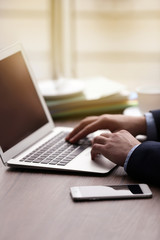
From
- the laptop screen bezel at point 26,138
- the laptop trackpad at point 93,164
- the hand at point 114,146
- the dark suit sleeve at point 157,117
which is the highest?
the laptop screen bezel at point 26,138

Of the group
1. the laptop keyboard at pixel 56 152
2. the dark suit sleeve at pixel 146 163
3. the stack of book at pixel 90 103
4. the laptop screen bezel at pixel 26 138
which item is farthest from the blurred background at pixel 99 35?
the dark suit sleeve at pixel 146 163

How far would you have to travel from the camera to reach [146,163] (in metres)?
0.97

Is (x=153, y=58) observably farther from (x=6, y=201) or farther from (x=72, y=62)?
(x=6, y=201)

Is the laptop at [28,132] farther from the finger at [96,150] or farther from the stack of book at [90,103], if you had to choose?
the stack of book at [90,103]

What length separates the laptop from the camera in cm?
104

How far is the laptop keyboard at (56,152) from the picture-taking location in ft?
3.47

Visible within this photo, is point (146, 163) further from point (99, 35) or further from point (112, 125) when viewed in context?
point (99, 35)

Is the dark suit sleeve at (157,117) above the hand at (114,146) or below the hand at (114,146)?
below

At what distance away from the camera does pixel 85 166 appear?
40.2 inches

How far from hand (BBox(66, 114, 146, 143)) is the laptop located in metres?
0.04

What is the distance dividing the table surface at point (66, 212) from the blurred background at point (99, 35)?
2.30 metres

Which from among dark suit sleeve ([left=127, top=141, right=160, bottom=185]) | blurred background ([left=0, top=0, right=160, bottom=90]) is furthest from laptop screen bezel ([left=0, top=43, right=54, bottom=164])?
blurred background ([left=0, top=0, right=160, bottom=90])

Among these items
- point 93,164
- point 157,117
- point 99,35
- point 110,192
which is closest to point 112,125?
point 157,117

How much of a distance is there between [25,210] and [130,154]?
1.01ft
